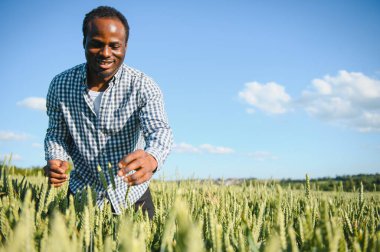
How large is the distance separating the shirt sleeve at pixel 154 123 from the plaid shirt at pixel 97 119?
0.04 feet

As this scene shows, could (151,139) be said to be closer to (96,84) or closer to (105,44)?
(105,44)

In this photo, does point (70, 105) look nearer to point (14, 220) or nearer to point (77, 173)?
point (77, 173)

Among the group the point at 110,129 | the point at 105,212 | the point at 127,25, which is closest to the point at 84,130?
the point at 110,129

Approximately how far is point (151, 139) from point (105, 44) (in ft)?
2.55

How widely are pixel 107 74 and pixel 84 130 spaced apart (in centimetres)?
52

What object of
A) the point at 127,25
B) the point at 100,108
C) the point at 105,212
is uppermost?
the point at 127,25

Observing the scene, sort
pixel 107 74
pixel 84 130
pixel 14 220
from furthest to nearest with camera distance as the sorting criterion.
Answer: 1. pixel 84 130
2. pixel 107 74
3. pixel 14 220

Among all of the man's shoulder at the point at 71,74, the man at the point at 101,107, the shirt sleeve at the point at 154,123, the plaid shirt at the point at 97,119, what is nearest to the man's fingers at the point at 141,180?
the shirt sleeve at the point at 154,123

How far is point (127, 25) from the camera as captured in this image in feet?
8.33

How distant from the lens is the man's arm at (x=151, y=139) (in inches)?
49.9

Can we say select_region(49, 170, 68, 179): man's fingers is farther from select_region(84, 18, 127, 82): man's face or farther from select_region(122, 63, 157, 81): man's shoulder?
select_region(122, 63, 157, 81): man's shoulder

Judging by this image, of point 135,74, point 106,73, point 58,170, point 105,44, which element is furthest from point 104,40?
point 58,170

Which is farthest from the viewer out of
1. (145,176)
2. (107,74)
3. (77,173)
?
(77,173)

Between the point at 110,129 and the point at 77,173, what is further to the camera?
the point at 77,173
